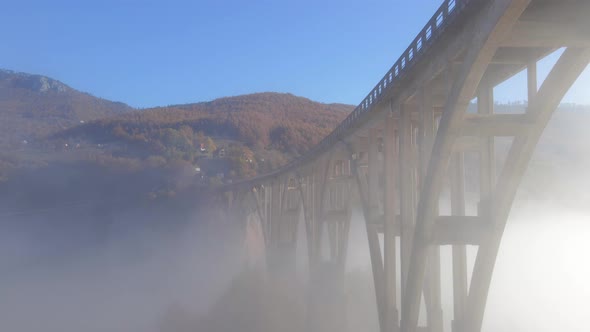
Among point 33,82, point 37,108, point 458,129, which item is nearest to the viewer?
point 458,129

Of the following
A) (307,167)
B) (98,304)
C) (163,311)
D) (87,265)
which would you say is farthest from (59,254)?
(307,167)

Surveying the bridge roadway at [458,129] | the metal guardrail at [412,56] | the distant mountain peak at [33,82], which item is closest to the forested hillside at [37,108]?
the distant mountain peak at [33,82]

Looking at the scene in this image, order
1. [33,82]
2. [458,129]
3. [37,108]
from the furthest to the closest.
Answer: [33,82] < [37,108] < [458,129]

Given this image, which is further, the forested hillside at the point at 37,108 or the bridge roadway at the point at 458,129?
the forested hillside at the point at 37,108

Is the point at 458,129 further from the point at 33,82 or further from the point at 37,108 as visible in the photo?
the point at 33,82

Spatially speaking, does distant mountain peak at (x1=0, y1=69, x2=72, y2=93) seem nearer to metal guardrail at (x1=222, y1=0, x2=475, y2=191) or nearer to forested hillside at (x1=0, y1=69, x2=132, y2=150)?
forested hillside at (x1=0, y1=69, x2=132, y2=150)

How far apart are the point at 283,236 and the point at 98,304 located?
16450 millimetres

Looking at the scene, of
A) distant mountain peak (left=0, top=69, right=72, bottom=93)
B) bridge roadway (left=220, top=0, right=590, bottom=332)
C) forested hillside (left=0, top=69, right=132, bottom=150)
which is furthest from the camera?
distant mountain peak (left=0, top=69, right=72, bottom=93)

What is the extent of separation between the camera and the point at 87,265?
59344 millimetres

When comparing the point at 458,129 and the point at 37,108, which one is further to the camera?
the point at 37,108

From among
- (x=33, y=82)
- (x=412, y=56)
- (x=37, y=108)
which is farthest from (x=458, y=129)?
(x=33, y=82)

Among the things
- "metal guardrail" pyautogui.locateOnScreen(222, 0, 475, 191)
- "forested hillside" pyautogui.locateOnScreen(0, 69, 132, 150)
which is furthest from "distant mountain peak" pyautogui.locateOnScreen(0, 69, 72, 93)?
"metal guardrail" pyautogui.locateOnScreen(222, 0, 475, 191)

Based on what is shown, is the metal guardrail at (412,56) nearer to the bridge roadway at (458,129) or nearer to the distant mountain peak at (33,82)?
the bridge roadway at (458,129)

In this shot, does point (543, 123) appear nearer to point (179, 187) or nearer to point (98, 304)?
point (98, 304)
